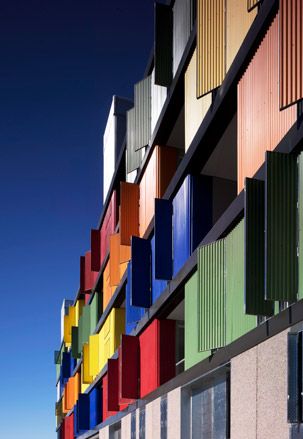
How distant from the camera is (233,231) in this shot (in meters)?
15.2

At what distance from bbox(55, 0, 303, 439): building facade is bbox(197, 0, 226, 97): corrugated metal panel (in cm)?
4

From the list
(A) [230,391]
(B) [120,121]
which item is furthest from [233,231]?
(B) [120,121]

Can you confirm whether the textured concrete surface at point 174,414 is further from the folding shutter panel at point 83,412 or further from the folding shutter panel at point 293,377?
the folding shutter panel at point 83,412

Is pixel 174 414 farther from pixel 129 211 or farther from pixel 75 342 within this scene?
pixel 75 342

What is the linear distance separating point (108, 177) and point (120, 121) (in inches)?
124

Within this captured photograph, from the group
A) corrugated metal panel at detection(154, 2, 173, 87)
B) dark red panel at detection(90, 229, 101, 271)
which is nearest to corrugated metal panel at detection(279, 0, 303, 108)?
corrugated metal panel at detection(154, 2, 173, 87)

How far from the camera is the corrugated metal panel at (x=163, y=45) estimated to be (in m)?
22.5

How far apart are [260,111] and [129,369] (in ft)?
47.0

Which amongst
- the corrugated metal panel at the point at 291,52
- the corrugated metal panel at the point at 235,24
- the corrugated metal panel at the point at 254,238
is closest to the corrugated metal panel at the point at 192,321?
the corrugated metal panel at the point at 254,238

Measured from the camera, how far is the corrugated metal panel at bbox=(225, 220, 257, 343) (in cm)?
1456

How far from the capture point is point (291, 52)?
11.5m

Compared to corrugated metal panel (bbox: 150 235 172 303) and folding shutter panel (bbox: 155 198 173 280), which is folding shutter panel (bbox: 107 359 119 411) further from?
folding shutter panel (bbox: 155 198 173 280)

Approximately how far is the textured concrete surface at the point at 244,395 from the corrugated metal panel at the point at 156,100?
1171 cm

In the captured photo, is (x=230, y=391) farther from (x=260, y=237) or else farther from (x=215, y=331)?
(x=260, y=237)
